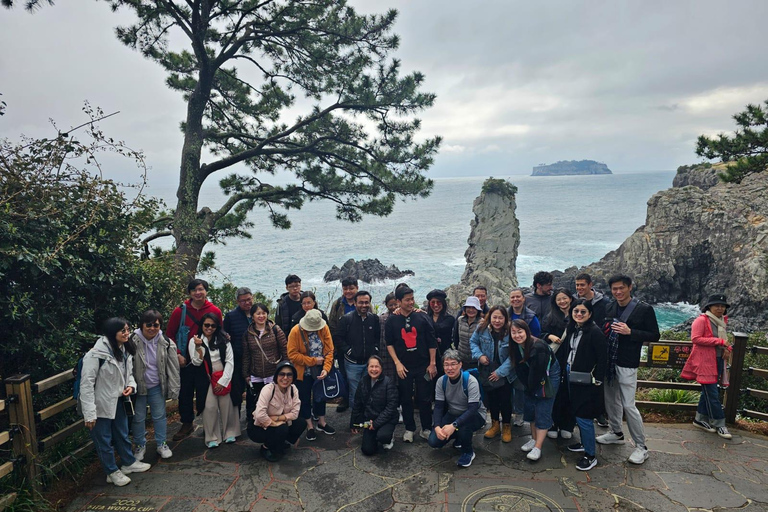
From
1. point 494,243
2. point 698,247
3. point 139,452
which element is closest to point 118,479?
point 139,452

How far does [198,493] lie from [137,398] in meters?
1.32

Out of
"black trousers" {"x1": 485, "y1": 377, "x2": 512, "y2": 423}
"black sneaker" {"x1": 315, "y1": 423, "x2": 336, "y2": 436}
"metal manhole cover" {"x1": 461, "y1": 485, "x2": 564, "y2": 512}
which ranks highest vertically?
"black trousers" {"x1": 485, "y1": 377, "x2": 512, "y2": 423}

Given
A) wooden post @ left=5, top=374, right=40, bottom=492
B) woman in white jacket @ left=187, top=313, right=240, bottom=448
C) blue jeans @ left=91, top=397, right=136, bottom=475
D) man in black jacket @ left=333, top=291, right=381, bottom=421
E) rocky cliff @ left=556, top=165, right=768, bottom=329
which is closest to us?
wooden post @ left=5, top=374, right=40, bottom=492

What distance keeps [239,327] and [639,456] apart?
5.10 m

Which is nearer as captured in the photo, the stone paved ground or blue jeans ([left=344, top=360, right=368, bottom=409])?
the stone paved ground

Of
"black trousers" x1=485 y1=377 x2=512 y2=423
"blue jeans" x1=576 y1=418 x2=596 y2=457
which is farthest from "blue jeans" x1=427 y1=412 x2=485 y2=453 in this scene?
"blue jeans" x1=576 y1=418 x2=596 y2=457

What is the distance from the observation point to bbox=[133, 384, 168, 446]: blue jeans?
5.02 metres

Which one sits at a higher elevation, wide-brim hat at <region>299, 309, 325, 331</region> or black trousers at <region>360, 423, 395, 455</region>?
wide-brim hat at <region>299, 309, 325, 331</region>

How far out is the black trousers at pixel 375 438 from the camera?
17.2 ft

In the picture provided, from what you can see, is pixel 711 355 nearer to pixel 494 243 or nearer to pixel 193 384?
pixel 193 384

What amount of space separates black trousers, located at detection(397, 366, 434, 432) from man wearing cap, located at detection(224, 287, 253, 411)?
2065 mm

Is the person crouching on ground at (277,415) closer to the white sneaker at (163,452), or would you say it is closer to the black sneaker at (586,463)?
the white sneaker at (163,452)

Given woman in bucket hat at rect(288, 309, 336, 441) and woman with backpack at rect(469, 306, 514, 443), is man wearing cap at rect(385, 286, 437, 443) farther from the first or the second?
woman in bucket hat at rect(288, 309, 336, 441)

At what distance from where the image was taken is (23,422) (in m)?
4.22
